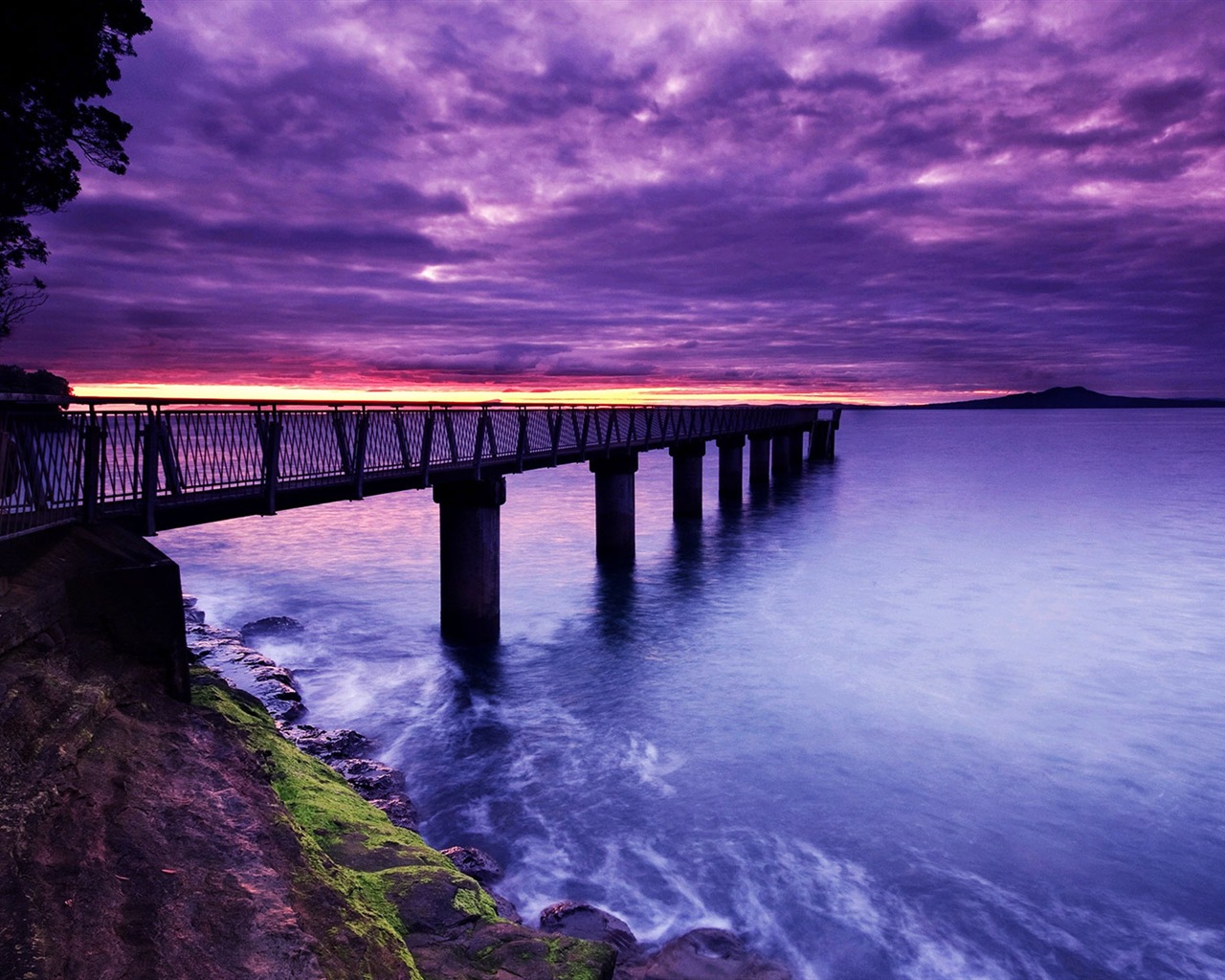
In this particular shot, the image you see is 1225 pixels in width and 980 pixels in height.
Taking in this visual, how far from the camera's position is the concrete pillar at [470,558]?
18234 millimetres

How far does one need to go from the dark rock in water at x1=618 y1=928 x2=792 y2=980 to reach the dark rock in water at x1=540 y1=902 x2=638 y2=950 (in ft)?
Answer: 1.29

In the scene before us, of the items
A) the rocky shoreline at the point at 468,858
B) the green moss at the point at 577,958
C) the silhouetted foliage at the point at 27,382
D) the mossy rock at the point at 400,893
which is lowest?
the rocky shoreline at the point at 468,858

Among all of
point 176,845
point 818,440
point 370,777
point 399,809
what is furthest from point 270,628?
point 818,440

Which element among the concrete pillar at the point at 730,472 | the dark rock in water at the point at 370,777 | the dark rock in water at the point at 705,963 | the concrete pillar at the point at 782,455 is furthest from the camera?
the concrete pillar at the point at 782,455

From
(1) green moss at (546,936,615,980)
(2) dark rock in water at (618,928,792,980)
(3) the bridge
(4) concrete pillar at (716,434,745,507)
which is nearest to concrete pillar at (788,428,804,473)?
(4) concrete pillar at (716,434,745,507)

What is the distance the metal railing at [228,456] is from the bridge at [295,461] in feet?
0.07

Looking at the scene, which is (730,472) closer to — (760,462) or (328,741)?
(760,462)

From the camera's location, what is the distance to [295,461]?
13062 mm

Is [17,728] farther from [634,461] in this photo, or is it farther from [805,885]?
[634,461]

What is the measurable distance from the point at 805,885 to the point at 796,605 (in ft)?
48.8

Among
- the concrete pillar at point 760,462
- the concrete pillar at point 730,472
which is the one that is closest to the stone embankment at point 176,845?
the concrete pillar at point 730,472

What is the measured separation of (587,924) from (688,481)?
32.6m

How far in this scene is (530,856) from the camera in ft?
35.3

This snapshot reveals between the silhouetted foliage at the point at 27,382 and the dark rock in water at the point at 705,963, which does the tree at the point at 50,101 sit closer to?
the silhouetted foliage at the point at 27,382
